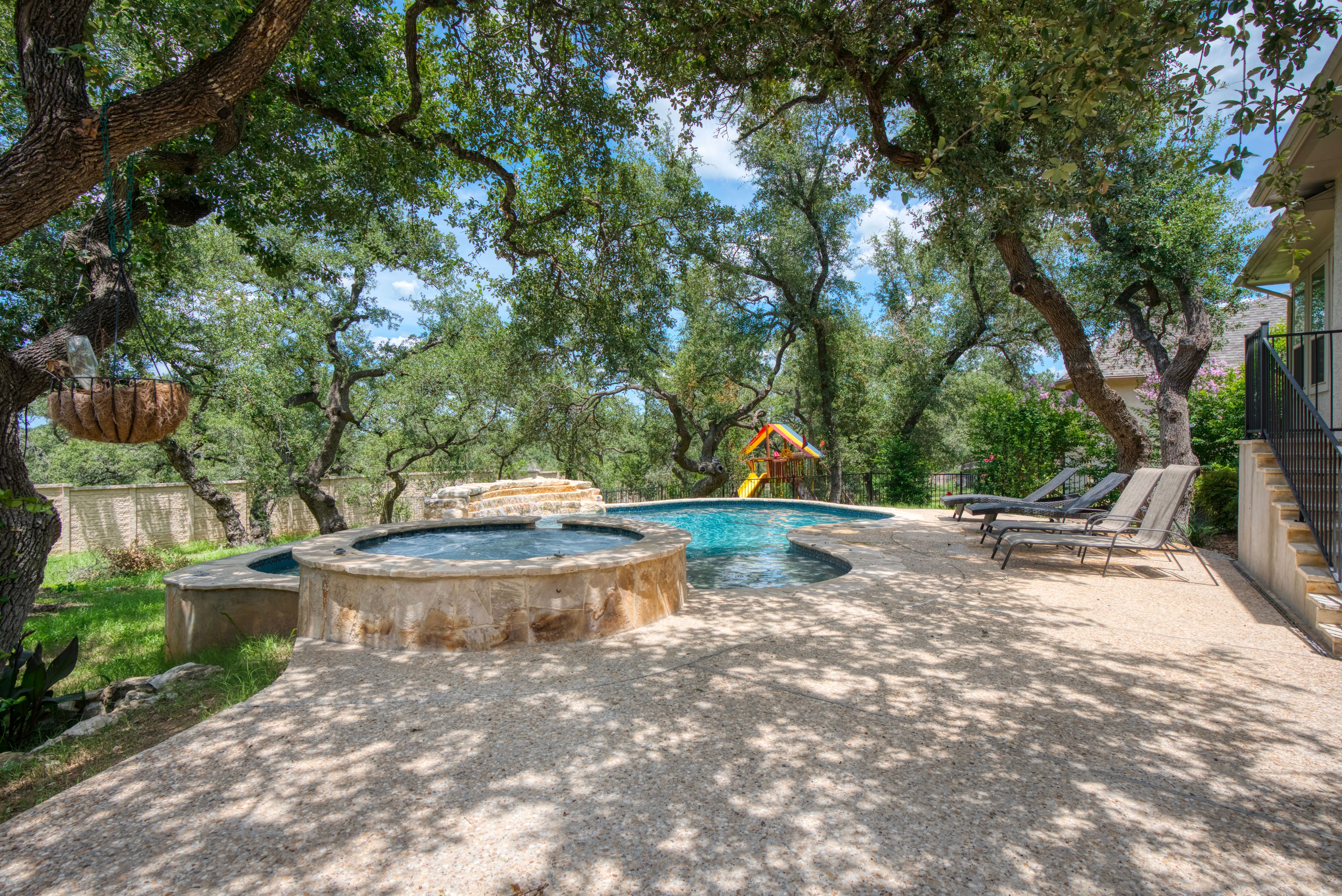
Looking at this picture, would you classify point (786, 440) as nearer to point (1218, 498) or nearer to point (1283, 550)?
point (1218, 498)

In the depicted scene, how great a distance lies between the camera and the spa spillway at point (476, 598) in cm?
427

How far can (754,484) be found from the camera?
19.4m

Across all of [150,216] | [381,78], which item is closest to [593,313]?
[381,78]

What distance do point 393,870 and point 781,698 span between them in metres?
2.00

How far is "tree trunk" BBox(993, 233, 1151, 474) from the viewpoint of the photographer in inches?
358

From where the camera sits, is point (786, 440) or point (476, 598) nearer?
point (476, 598)

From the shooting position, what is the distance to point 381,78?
23.2 feet

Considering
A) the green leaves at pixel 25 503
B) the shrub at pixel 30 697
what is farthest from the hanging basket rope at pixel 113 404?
the shrub at pixel 30 697

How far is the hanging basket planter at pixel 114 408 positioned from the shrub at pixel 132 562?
9.50 metres

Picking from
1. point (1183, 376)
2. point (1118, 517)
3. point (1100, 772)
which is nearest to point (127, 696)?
point (1100, 772)

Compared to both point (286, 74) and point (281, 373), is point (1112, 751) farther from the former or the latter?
point (281, 373)

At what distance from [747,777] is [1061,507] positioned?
8245 mm

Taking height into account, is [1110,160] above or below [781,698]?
above

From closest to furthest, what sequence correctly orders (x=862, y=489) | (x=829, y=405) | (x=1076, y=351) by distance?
(x=1076, y=351) < (x=829, y=405) < (x=862, y=489)
